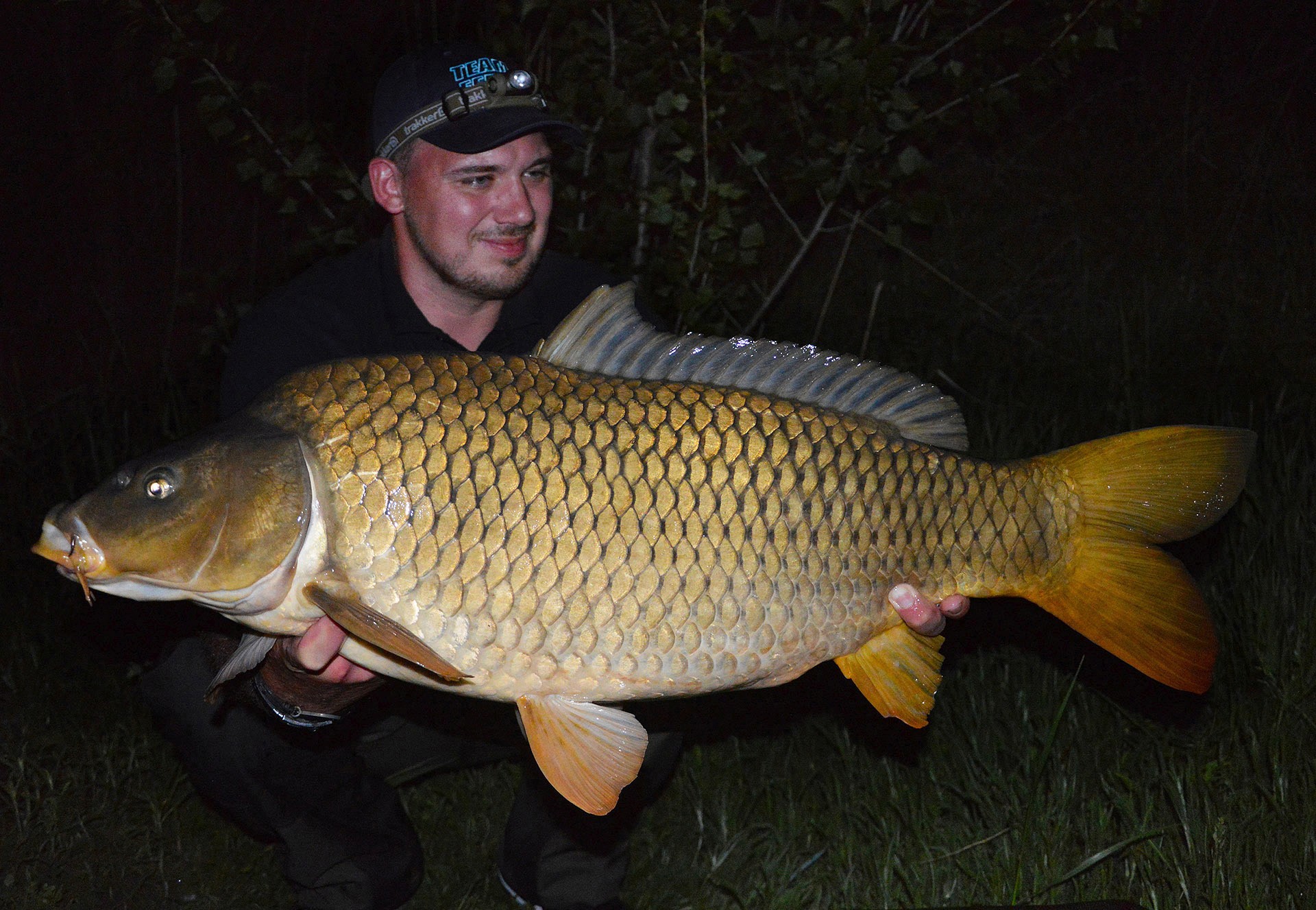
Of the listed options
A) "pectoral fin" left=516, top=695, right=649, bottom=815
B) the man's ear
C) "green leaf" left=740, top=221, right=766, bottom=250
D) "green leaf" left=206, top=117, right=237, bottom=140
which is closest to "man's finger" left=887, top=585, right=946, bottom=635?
"pectoral fin" left=516, top=695, right=649, bottom=815

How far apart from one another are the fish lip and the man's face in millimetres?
904

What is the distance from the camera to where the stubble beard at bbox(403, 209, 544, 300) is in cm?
226

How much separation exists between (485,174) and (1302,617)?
1.84 m

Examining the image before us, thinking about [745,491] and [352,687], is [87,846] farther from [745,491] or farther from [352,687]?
[745,491]

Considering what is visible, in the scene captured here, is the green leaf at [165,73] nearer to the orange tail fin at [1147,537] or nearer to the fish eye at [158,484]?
the fish eye at [158,484]

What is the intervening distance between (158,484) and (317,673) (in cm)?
41

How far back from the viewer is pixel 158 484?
5.21ft

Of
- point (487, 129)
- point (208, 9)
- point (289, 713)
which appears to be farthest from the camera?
point (208, 9)

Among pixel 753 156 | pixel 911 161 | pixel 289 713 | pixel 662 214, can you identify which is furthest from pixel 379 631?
pixel 911 161

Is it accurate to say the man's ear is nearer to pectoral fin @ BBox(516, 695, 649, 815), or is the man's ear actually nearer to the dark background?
pectoral fin @ BBox(516, 695, 649, 815)

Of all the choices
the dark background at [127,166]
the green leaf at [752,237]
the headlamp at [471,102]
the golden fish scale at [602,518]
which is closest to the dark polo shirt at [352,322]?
the headlamp at [471,102]

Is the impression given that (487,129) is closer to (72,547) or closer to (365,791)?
(72,547)

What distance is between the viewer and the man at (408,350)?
2.24 m

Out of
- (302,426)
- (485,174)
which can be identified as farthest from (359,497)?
(485,174)
